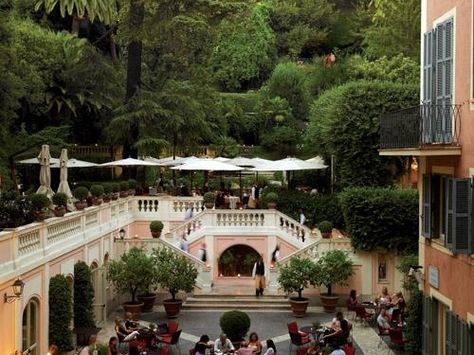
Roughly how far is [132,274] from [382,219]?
8.46 meters

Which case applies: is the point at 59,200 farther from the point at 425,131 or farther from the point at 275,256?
the point at 425,131

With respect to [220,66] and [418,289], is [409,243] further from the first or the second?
[220,66]

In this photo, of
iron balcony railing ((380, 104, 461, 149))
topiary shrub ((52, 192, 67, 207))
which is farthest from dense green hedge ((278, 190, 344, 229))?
iron balcony railing ((380, 104, 461, 149))

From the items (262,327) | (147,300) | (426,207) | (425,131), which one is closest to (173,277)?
(147,300)

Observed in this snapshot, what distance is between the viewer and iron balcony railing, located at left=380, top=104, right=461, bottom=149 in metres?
15.2

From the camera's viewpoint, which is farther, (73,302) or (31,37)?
(31,37)

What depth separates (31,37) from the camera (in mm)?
41500

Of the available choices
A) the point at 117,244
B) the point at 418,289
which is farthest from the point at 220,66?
the point at 418,289

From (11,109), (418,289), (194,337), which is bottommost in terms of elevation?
(194,337)

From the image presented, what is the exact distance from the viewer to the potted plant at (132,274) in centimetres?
2564

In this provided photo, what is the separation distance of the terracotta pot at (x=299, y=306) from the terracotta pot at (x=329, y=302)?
2.88ft

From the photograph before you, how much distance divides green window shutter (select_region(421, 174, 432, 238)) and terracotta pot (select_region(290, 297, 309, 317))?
32.1ft

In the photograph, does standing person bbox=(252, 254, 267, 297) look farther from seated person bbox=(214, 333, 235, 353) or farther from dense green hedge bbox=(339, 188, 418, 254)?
seated person bbox=(214, 333, 235, 353)

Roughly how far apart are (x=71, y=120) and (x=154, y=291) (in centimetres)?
2090
